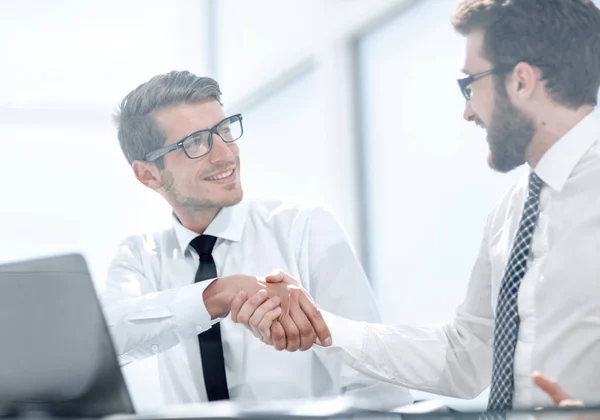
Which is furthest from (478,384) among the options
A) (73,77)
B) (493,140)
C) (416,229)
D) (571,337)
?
(73,77)

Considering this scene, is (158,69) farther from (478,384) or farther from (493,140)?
(478,384)

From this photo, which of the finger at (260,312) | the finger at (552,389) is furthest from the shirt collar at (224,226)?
the finger at (552,389)

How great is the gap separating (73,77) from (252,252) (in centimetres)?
68

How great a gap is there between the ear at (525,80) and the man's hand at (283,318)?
504 mm

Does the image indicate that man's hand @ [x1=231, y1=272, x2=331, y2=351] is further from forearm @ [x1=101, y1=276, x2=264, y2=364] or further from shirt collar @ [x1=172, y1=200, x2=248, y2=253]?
shirt collar @ [x1=172, y1=200, x2=248, y2=253]

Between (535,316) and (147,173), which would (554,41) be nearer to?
(535,316)

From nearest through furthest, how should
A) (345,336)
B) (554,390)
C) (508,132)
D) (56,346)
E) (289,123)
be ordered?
1. (554,390)
2. (56,346)
3. (508,132)
4. (345,336)
5. (289,123)

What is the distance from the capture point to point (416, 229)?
1764mm

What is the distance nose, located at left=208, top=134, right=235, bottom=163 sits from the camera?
1306 millimetres

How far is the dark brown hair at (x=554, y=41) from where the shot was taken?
3.62 feet

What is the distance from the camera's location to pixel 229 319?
1.34 metres

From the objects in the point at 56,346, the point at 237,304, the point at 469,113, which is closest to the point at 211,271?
the point at 237,304

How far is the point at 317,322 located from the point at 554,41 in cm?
61

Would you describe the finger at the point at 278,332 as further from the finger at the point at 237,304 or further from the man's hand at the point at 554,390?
the man's hand at the point at 554,390
